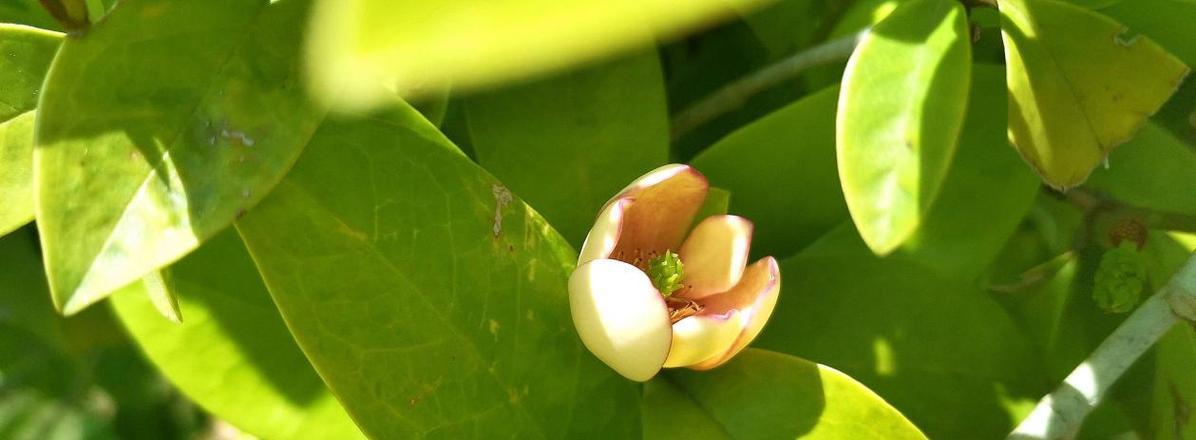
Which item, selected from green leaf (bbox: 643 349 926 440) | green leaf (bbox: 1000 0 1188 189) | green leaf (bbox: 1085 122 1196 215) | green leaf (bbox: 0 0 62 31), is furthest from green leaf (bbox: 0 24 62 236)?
green leaf (bbox: 1085 122 1196 215)

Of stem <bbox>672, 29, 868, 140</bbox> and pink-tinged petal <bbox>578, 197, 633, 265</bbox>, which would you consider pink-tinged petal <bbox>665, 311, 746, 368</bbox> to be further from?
Answer: stem <bbox>672, 29, 868, 140</bbox>

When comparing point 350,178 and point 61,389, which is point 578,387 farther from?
point 61,389

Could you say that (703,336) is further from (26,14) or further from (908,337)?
(26,14)

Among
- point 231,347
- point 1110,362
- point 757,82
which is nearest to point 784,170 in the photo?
point 757,82

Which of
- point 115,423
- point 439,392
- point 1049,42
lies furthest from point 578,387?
Result: point 115,423

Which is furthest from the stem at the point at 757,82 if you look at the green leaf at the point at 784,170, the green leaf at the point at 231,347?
the green leaf at the point at 231,347

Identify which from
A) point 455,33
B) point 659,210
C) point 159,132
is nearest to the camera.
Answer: point 455,33
